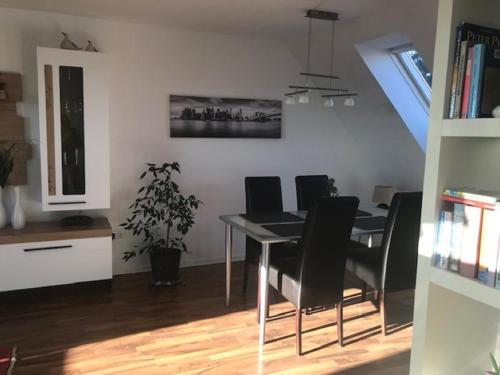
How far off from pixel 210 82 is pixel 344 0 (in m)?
1.74

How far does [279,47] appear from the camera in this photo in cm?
477

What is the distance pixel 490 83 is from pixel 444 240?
1.57 ft

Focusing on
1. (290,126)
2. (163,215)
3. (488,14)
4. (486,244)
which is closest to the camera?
(486,244)

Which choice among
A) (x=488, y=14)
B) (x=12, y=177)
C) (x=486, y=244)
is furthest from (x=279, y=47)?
(x=486, y=244)

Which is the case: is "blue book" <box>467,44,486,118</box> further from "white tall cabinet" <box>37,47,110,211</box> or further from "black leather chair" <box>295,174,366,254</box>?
"white tall cabinet" <box>37,47,110,211</box>

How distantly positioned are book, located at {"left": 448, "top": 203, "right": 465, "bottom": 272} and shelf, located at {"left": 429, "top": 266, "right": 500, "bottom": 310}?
0.10 ft

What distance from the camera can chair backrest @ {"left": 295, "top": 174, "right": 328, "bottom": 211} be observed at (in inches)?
166

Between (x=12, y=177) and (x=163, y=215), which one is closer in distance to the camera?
(x=12, y=177)

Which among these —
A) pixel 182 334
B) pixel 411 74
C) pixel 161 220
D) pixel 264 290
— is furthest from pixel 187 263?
pixel 411 74

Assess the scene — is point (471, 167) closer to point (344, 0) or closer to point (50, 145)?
point (344, 0)

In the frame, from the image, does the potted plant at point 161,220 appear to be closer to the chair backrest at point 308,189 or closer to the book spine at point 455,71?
the chair backrest at point 308,189

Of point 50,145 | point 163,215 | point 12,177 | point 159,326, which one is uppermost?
point 50,145

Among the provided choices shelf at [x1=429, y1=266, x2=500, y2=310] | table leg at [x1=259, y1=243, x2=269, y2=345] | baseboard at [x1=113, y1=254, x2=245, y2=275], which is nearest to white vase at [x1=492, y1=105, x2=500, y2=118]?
shelf at [x1=429, y1=266, x2=500, y2=310]

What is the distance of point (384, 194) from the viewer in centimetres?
469
